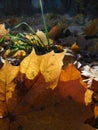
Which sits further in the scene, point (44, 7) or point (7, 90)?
point (44, 7)

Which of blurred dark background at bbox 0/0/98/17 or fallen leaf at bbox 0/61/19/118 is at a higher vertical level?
fallen leaf at bbox 0/61/19/118

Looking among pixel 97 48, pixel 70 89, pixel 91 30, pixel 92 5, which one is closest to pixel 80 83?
pixel 70 89

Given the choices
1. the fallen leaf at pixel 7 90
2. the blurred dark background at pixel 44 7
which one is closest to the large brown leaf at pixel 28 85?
the fallen leaf at pixel 7 90

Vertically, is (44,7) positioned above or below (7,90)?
below

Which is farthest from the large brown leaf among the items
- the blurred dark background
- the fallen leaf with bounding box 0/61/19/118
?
the blurred dark background

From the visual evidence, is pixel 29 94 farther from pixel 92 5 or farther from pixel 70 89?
pixel 92 5

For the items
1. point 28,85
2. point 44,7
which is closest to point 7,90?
point 28,85

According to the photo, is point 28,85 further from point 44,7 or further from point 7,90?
point 44,7

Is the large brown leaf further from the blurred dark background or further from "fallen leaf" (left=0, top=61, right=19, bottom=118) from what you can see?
the blurred dark background
